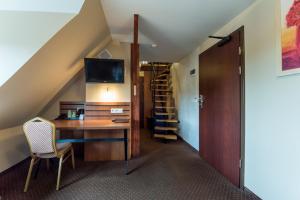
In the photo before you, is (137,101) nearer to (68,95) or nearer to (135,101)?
(135,101)

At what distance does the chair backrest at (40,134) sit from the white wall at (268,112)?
2519 mm

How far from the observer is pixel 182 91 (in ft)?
17.7

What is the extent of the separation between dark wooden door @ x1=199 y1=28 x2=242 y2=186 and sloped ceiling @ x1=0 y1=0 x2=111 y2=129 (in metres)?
1.91

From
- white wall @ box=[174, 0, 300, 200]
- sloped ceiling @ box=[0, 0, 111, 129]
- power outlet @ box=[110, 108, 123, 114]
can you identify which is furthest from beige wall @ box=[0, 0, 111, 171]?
white wall @ box=[174, 0, 300, 200]

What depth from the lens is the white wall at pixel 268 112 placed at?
5.90 ft

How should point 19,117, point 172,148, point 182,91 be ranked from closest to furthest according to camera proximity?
point 19,117 → point 172,148 → point 182,91

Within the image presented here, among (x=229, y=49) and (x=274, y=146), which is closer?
(x=274, y=146)

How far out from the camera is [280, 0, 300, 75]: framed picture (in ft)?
5.55

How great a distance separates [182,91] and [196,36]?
206cm

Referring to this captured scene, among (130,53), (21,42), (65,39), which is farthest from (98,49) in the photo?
(21,42)

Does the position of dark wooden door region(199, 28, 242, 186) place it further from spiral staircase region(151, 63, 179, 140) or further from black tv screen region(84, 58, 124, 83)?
spiral staircase region(151, 63, 179, 140)

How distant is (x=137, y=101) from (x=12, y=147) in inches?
86.0

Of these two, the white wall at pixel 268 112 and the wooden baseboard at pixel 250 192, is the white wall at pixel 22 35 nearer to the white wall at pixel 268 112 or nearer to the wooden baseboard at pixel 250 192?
the white wall at pixel 268 112

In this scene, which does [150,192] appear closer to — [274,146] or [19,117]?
[274,146]
